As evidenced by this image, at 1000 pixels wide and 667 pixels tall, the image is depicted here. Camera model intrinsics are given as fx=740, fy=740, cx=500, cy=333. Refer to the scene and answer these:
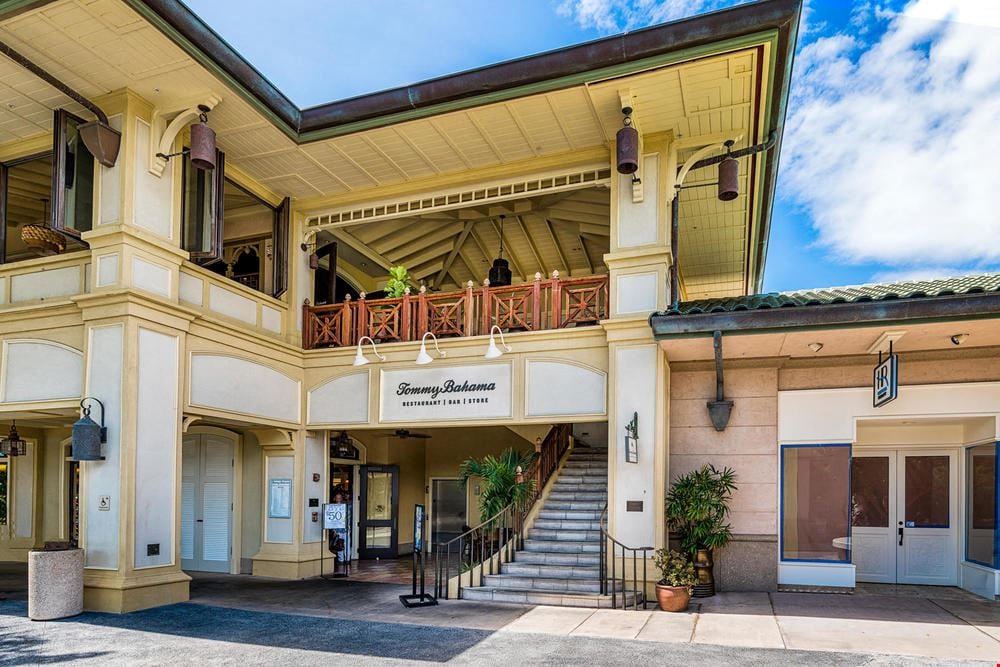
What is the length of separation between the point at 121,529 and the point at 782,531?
8.38 meters

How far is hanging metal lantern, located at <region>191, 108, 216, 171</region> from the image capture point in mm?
8922

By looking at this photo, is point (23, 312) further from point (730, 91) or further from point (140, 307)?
point (730, 91)

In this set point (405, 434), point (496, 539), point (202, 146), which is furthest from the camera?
point (405, 434)

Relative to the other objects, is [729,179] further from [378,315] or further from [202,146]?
[202,146]

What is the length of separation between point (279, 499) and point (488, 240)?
6.92 metres

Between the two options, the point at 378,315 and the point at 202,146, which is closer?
the point at 202,146

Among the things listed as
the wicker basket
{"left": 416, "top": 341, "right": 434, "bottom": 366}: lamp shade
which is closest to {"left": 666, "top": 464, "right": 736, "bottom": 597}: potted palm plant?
{"left": 416, "top": 341, "right": 434, "bottom": 366}: lamp shade

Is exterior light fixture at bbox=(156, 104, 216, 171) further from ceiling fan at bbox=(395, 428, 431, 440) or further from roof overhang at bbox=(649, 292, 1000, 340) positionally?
ceiling fan at bbox=(395, 428, 431, 440)

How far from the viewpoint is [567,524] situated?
35.6ft

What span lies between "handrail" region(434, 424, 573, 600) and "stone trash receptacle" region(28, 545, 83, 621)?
4.19m

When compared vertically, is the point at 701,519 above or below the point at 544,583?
above

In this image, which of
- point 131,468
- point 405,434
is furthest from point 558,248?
point 131,468

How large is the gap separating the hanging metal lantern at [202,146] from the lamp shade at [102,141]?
115 centimetres

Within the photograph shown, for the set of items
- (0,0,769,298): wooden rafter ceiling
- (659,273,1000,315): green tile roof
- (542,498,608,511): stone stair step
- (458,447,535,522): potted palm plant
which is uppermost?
(0,0,769,298): wooden rafter ceiling
